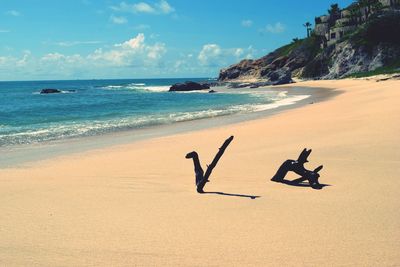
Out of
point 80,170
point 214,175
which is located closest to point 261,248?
point 214,175

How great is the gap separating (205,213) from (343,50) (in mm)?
92208

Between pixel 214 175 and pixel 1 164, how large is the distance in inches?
283

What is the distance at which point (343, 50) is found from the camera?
300 ft

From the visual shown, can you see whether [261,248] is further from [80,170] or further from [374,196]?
[80,170]

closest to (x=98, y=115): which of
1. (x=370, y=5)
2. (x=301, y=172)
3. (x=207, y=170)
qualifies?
(x=207, y=170)

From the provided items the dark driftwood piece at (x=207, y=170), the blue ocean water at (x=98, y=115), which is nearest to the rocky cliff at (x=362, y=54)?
the blue ocean water at (x=98, y=115)

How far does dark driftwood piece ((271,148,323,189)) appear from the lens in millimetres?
8227

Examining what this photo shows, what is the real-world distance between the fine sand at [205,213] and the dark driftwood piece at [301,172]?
11.9 inches

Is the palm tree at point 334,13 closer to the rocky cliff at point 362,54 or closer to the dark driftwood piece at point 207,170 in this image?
the rocky cliff at point 362,54

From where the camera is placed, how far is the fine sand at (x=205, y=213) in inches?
204

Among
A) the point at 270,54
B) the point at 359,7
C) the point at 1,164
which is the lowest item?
the point at 1,164

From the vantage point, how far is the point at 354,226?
19.4ft

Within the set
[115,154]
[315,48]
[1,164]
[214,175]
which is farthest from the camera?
[315,48]

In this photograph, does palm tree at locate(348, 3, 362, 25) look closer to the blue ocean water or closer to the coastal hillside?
the coastal hillside
